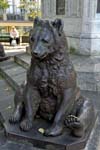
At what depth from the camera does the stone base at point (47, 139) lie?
2918 mm

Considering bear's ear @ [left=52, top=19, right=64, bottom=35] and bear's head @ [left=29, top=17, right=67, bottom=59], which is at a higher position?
bear's ear @ [left=52, top=19, right=64, bottom=35]

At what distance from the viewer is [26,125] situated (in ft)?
10.4

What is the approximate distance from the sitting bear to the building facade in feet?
13.9

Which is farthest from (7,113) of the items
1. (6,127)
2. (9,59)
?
(9,59)

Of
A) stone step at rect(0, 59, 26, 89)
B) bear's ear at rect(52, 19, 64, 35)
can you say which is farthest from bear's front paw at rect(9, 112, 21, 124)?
stone step at rect(0, 59, 26, 89)

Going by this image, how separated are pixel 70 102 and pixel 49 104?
0.28 metres

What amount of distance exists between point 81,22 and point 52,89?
4.89 m

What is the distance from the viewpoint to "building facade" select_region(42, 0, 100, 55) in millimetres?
7266

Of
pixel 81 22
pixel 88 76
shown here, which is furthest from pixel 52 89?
pixel 81 22

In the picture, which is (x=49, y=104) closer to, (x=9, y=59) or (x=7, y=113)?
(x=7, y=113)

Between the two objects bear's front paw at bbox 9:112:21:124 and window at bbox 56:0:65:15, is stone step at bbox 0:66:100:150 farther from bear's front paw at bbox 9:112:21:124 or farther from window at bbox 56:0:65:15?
window at bbox 56:0:65:15

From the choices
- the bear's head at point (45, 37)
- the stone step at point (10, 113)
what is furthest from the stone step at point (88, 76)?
the bear's head at point (45, 37)

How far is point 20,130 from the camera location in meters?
3.18

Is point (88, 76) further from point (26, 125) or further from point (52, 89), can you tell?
point (26, 125)
